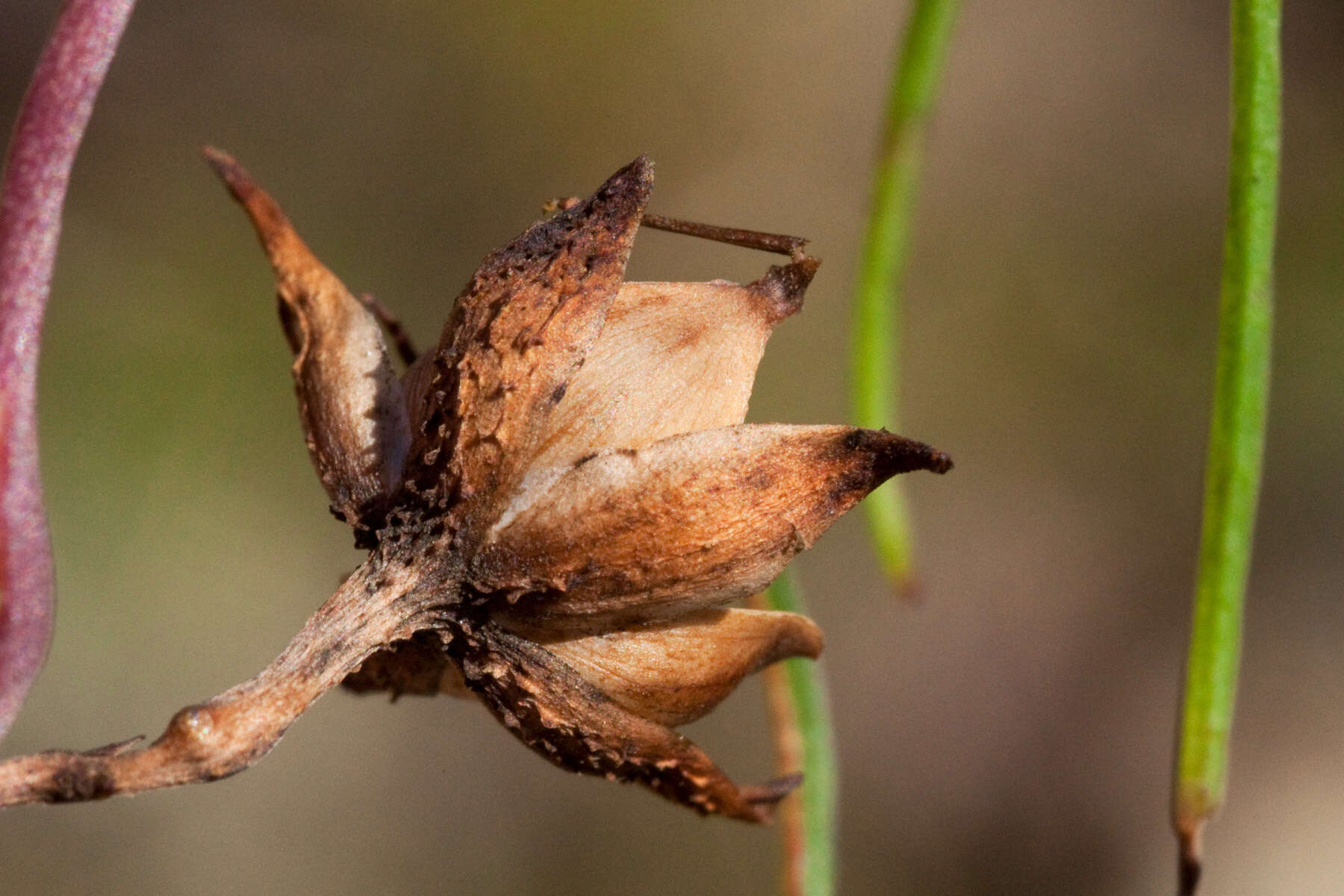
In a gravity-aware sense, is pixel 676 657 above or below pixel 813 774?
above

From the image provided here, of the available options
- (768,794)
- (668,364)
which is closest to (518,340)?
(668,364)

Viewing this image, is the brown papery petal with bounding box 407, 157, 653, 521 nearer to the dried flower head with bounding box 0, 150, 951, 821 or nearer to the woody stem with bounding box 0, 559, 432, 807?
the dried flower head with bounding box 0, 150, 951, 821

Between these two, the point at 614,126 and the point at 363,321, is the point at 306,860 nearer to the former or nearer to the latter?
the point at 614,126

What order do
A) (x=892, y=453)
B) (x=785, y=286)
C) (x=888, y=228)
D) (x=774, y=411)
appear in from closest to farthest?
(x=892, y=453) → (x=785, y=286) → (x=888, y=228) → (x=774, y=411)

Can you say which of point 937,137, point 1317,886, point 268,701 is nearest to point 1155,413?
point 937,137

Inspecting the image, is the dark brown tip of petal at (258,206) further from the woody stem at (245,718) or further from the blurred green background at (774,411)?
the blurred green background at (774,411)

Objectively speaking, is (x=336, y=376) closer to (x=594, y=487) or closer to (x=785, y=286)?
(x=594, y=487)

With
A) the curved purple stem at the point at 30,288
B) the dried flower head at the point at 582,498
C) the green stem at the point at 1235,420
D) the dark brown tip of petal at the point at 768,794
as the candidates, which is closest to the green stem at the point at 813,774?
the dark brown tip of petal at the point at 768,794
